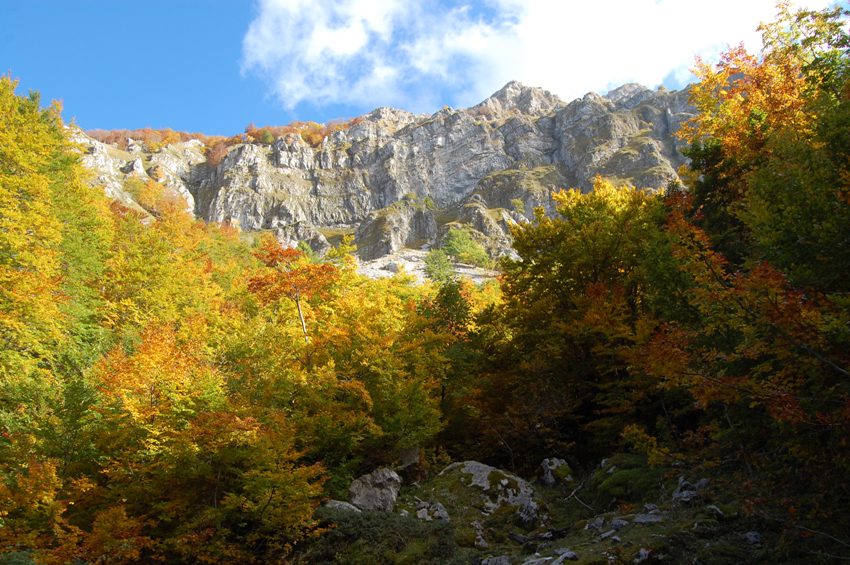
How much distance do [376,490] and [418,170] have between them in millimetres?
131247

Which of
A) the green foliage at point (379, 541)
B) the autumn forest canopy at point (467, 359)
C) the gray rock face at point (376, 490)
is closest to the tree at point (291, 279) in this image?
the autumn forest canopy at point (467, 359)

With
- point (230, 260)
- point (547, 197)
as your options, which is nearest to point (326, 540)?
point (230, 260)

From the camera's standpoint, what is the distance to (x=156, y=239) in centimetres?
2397

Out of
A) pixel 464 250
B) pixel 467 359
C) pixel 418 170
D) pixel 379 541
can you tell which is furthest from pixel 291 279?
pixel 418 170

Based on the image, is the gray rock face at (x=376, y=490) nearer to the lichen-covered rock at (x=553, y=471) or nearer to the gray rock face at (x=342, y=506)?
the gray rock face at (x=342, y=506)

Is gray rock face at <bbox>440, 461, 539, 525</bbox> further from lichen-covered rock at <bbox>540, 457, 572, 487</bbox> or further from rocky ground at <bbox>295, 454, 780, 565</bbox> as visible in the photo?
lichen-covered rock at <bbox>540, 457, 572, 487</bbox>

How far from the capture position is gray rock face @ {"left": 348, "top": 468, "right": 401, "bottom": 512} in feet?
40.8

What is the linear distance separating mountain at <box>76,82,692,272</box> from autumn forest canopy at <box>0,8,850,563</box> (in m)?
79.4

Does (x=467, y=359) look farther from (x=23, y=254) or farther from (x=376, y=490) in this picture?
(x=23, y=254)

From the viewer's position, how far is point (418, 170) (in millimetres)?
138500

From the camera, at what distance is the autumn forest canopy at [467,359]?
23.3 feet

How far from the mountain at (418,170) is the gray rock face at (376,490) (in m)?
85.8

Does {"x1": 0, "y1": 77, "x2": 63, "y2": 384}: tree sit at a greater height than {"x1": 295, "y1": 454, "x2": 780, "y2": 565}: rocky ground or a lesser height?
greater

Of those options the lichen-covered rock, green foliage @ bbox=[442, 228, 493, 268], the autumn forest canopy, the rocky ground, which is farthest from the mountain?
the rocky ground
